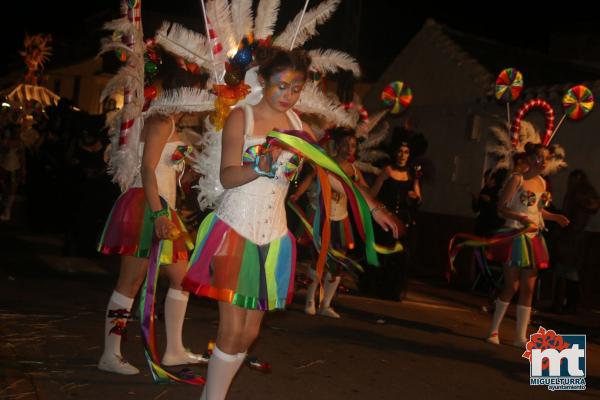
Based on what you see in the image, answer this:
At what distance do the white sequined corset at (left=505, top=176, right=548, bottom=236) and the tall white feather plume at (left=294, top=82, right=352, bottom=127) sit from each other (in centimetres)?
329

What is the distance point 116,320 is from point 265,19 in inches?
80.9

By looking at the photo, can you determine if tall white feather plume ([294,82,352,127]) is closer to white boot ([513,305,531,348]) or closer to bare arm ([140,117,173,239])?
bare arm ([140,117,173,239])

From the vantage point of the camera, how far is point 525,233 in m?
6.73

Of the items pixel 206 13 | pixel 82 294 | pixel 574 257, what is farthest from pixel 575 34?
pixel 206 13

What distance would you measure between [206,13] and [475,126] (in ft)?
34.9

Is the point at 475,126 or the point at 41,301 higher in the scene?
the point at 475,126

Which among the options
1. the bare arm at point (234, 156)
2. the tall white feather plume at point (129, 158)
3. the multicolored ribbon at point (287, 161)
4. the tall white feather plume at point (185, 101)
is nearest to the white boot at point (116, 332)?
the tall white feather plume at point (129, 158)

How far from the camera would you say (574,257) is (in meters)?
9.65

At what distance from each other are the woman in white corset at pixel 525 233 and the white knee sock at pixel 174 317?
10.9 feet

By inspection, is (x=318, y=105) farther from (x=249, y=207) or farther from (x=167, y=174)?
(x=167, y=174)

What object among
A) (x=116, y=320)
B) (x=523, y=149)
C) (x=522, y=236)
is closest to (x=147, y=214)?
(x=116, y=320)

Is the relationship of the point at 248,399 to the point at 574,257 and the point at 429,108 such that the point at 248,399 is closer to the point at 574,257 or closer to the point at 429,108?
the point at 574,257

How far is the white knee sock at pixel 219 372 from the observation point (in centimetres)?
347

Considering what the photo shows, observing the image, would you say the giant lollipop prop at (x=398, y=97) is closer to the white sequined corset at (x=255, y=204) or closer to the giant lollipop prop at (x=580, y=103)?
the giant lollipop prop at (x=580, y=103)
